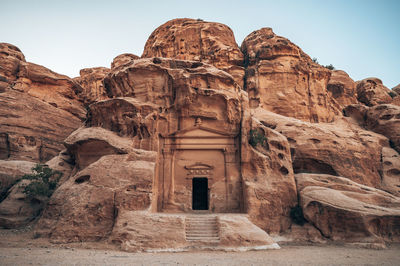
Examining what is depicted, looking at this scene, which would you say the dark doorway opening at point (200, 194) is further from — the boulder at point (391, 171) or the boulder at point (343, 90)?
the boulder at point (343, 90)

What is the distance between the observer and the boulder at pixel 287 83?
27469 mm

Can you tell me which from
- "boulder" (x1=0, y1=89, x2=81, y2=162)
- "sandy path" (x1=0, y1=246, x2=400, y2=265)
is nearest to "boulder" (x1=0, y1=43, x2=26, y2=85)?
"boulder" (x1=0, y1=89, x2=81, y2=162)

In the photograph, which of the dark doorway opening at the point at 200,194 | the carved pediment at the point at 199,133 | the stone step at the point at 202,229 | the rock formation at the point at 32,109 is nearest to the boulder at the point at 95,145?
the carved pediment at the point at 199,133

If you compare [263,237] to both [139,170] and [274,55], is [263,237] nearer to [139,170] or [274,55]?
[139,170]

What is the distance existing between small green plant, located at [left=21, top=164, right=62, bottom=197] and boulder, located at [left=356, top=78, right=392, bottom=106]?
36071 mm

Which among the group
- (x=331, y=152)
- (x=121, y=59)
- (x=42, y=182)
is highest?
(x=121, y=59)

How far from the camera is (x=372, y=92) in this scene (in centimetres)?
3388

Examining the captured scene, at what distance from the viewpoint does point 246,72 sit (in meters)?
29.6

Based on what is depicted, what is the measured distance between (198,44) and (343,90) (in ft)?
64.4

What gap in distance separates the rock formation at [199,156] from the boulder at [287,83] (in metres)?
0.12

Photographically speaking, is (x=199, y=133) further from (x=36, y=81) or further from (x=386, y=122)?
(x=36, y=81)

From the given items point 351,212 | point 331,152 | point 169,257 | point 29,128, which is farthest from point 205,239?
point 29,128

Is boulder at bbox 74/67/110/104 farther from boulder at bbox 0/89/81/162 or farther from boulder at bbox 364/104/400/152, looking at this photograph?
boulder at bbox 364/104/400/152

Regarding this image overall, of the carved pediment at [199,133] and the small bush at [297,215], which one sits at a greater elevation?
the carved pediment at [199,133]
